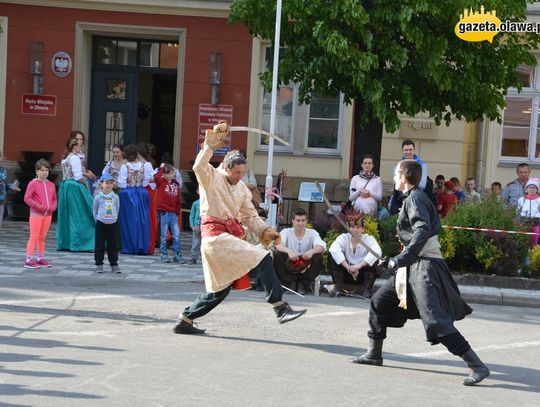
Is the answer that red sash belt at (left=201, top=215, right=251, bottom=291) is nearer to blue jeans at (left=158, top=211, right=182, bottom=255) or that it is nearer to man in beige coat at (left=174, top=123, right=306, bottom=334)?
man in beige coat at (left=174, top=123, right=306, bottom=334)

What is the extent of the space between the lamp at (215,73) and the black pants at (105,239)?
764 cm

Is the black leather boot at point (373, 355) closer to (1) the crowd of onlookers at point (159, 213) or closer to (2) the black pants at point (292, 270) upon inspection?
(1) the crowd of onlookers at point (159, 213)

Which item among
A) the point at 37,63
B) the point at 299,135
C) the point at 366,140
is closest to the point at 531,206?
the point at 366,140

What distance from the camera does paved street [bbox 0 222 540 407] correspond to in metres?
6.78

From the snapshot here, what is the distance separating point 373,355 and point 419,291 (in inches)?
27.3

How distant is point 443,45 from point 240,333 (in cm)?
723

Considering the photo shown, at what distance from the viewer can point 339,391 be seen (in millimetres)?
7004

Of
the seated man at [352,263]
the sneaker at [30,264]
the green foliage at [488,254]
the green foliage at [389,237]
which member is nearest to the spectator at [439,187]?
the green foliage at [389,237]

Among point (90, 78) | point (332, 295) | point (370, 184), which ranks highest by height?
point (90, 78)

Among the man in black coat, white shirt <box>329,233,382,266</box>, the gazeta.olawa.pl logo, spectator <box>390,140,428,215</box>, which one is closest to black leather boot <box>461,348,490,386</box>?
the man in black coat

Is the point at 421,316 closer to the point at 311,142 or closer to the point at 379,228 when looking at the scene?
the point at 379,228

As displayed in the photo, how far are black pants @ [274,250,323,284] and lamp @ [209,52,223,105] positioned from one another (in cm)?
837

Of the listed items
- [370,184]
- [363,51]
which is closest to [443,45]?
[363,51]

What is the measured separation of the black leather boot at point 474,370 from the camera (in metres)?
7.44
